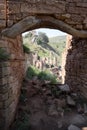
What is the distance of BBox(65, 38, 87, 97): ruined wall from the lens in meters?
7.18

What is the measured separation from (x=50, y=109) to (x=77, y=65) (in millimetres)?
1913

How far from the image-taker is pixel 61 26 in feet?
19.0

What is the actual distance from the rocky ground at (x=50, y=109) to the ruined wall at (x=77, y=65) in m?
0.38

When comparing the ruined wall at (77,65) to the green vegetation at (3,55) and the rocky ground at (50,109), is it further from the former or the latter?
the green vegetation at (3,55)

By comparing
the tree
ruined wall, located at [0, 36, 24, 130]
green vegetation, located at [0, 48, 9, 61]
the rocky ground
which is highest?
the tree

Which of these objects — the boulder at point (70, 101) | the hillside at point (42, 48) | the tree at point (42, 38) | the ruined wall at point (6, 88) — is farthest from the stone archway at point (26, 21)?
the tree at point (42, 38)

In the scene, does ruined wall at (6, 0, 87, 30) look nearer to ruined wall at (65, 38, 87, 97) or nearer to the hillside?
ruined wall at (65, 38, 87, 97)

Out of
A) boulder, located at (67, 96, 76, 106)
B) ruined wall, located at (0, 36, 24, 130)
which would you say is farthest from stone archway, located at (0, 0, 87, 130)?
boulder, located at (67, 96, 76, 106)

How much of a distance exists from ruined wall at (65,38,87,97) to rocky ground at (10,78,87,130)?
378 mm

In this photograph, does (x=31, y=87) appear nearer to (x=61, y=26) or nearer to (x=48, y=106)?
(x=48, y=106)

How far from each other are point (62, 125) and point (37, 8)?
3.07m

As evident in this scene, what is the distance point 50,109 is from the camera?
6906 millimetres

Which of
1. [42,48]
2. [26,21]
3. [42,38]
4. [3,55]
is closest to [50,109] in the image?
[3,55]

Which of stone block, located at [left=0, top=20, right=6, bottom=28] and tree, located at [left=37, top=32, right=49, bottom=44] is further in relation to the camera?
tree, located at [left=37, top=32, right=49, bottom=44]
